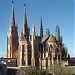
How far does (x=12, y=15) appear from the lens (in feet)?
305

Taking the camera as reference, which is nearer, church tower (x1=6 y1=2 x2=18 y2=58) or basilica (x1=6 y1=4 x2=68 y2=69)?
basilica (x1=6 y1=4 x2=68 y2=69)

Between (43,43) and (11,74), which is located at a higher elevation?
(43,43)

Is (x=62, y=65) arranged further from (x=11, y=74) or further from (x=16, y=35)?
(x=16, y=35)

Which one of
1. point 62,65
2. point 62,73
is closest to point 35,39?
point 62,65

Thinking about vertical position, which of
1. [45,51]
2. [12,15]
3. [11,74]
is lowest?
[11,74]

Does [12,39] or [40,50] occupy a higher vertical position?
[12,39]

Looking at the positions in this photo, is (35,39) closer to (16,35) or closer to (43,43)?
(43,43)

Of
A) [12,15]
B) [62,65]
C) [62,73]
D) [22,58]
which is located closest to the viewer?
[62,73]

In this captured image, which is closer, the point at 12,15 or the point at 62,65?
the point at 62,65

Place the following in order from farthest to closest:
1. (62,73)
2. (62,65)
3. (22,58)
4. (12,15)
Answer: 1. (12,15)
2. (22,58)
3. (62,65)
4. (62,73)

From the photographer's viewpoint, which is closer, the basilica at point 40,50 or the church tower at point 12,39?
the basilica at point 40,50

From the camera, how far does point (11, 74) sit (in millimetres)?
81312

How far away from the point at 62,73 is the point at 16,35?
3433 cm

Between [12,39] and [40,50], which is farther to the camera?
[12,39]
